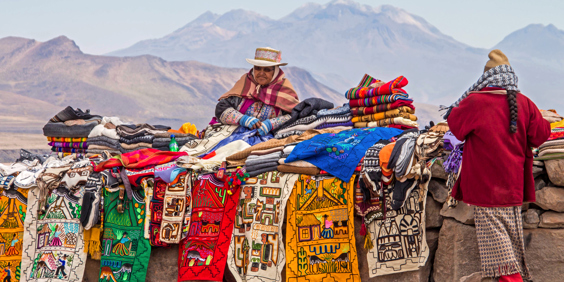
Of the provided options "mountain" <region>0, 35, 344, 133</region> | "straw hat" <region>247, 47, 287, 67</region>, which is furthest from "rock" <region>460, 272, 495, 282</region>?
"mountain" <region>0, 35, 344, 133</region>

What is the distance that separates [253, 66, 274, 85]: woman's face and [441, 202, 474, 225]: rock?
308cm

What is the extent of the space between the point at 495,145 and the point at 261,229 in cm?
220

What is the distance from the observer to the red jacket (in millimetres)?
3607

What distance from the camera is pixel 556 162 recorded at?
4066 millimetres

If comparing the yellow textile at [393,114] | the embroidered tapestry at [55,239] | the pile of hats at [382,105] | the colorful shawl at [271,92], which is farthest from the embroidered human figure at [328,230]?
the embroidered tapestry at [55,239]

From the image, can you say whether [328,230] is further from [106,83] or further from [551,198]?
[106,83]

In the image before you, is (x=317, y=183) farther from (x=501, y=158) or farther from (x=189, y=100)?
(x=189, y=100)

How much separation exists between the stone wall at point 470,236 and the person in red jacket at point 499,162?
Answer: 37 centimetres

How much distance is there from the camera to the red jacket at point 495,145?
142 inches

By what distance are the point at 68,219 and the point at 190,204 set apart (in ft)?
4.15

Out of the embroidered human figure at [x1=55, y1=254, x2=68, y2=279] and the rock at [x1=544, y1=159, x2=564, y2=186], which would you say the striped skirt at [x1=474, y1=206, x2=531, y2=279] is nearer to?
the rock at [x1=544, y1=159, x2=564, y2=186]

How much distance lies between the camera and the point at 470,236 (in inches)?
167

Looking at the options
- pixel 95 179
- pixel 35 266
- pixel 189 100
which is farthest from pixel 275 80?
pixel 189 100

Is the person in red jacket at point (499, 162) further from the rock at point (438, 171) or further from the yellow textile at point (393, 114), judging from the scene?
the yellow textile at point (393, 114)
